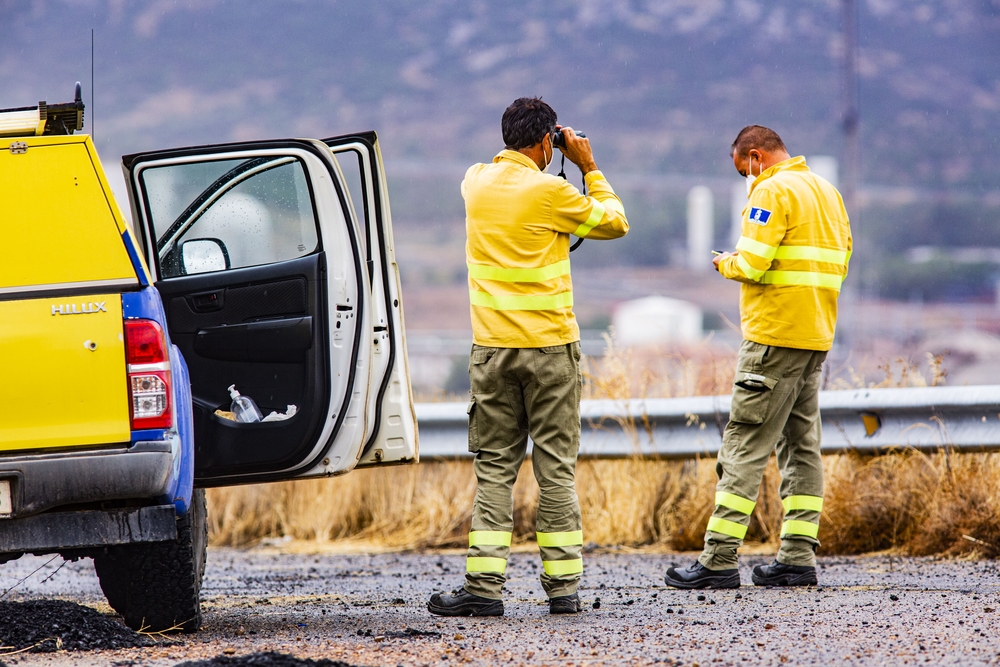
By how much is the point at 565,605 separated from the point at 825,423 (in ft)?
7.56

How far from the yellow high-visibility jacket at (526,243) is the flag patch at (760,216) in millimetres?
751

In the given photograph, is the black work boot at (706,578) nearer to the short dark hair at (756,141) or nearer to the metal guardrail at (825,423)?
the metal guardrail at (825,423)

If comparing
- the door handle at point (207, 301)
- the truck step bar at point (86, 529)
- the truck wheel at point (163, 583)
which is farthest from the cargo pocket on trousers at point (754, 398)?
the truck step bar at point (86, 529)

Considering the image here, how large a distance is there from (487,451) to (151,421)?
146cm

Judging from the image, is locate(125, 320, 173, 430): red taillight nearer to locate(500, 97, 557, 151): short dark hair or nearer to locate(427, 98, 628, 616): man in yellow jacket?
locate(427, 98, 628, 616): man in yellow jacket

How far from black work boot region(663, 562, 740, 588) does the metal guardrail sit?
1349mm

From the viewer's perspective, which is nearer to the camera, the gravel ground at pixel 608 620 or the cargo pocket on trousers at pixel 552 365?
the gravel ground at pixel 608 620

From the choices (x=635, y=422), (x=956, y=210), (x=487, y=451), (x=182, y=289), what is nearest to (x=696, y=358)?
(x=635, y=422)

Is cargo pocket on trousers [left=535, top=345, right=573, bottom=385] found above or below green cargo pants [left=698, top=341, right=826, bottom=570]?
above

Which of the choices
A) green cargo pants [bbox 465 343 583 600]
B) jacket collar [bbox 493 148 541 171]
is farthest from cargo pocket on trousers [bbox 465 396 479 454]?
jacket collar [bbox 493 148 541 171]

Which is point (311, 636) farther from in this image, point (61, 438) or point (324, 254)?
point (324, 254)

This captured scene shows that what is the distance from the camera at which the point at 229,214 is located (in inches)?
198

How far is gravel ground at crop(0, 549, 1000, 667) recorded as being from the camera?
3893 mm

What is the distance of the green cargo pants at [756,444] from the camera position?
5277mm
